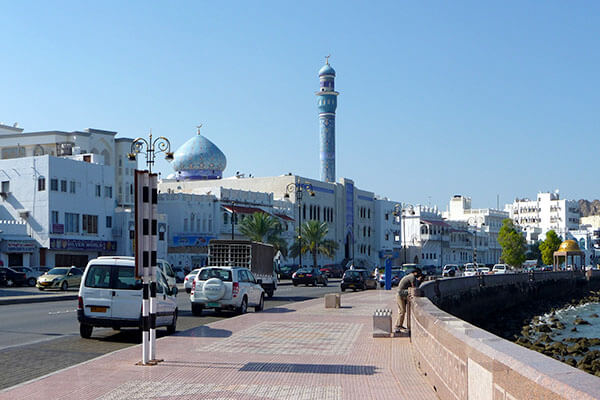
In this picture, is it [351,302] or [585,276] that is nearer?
[351,302]

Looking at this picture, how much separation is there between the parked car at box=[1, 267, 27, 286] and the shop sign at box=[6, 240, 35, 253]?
5678 mm

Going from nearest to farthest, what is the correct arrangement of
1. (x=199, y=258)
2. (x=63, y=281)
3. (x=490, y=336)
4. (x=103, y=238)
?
(x=490, y=336)
(x=63, y=281)
(x=103, y=238)
(x=199, y=258)

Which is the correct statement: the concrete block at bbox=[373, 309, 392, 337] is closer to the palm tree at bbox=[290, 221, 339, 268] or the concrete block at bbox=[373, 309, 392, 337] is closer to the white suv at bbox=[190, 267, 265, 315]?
the white suv at bbox=[190, 267, 265, 315]

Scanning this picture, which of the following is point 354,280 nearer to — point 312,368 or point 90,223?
point 90,223

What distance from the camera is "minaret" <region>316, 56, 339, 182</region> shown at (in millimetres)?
109500

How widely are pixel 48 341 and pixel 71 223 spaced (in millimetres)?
45897

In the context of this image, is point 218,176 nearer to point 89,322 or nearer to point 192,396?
point 89,322

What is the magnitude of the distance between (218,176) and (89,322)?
78.8 meters

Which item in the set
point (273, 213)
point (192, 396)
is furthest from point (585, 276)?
point (192, 396)

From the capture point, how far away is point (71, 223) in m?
61.1

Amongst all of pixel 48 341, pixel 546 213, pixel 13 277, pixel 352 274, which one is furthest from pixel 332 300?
pixel 546 213

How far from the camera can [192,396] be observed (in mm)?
9805

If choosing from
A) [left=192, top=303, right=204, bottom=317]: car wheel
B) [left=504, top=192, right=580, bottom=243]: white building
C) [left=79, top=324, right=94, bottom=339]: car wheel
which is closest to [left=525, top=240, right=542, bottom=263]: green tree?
[left=504, top=192, right=580, bottom=243]: white building

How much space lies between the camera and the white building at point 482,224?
136m
